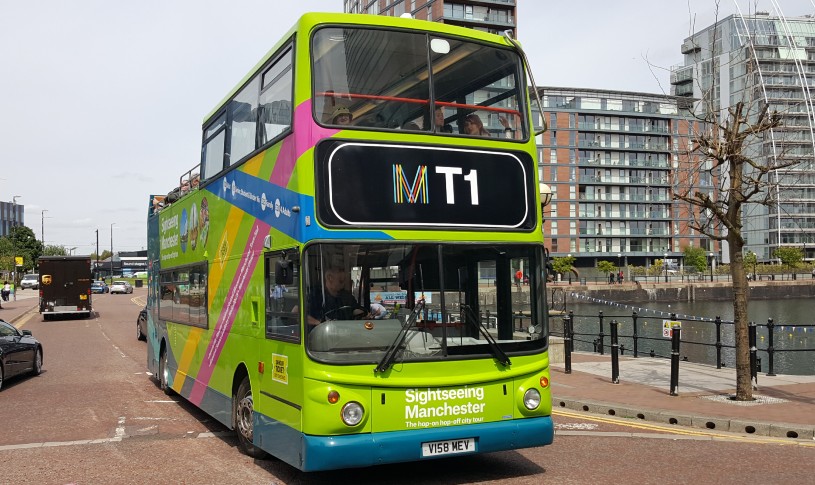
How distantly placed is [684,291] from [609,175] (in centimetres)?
2322

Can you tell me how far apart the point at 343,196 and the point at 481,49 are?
7.75 ft

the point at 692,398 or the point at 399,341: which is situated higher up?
the point at 399,341

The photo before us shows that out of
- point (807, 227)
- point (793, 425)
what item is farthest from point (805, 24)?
point (793, 425)

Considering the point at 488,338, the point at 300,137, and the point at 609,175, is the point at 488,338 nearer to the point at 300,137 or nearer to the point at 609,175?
the point at 300,137

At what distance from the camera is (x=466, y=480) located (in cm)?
765

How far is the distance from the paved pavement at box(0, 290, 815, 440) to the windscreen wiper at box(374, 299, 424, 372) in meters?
5.77

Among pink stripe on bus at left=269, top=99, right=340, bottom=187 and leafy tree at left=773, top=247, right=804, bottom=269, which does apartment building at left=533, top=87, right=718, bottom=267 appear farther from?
pink stripe on bus at left=269, top=99, right=340, bottom=187

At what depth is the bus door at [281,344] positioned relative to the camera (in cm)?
699

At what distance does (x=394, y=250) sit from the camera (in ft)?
23.2

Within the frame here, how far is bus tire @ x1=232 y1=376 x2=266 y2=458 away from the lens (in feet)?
27.9

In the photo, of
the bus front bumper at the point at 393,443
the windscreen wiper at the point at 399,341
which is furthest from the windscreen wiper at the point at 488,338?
the bus front bumper at the point at 393,443

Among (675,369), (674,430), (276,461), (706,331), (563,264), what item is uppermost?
(563,264)

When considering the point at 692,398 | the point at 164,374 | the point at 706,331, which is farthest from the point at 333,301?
the point at 706,331

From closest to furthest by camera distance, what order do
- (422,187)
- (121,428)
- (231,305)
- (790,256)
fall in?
(422,187), (231,305), (121,428), (790,256)
